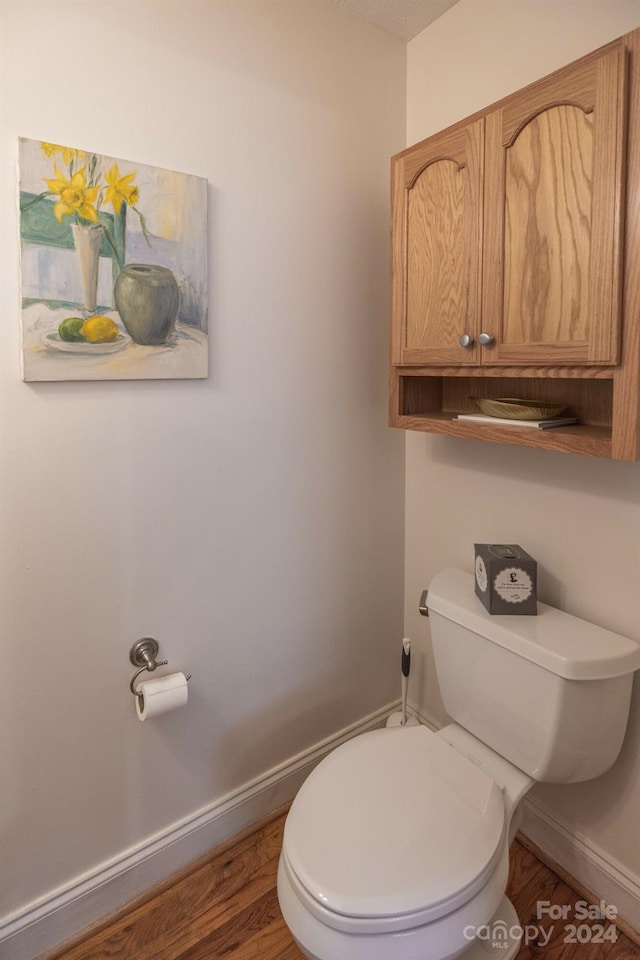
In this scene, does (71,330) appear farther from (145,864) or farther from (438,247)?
(145,864)

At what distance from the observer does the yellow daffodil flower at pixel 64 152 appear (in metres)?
1.13

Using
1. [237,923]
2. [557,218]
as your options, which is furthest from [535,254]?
[237,923]

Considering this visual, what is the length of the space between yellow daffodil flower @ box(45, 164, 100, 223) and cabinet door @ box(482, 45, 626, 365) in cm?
86

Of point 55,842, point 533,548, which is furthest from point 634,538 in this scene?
point 55,842

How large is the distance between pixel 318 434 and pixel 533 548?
2.22 feet

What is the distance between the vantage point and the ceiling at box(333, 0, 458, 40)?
155cm

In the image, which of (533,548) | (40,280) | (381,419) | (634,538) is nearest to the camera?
(40,280)

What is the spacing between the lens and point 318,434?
165 cm

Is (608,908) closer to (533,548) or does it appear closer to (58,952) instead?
(533,548)

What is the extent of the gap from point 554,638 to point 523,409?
1.71ft

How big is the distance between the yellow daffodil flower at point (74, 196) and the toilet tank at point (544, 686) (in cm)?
124

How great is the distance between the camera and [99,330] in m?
1.22

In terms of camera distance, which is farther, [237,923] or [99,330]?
[237,923]

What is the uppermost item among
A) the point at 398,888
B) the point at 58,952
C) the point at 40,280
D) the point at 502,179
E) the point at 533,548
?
the point at 502,179
